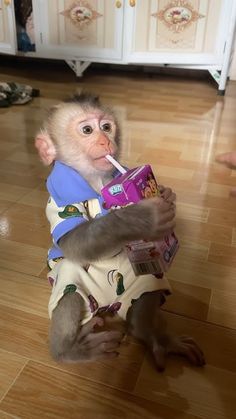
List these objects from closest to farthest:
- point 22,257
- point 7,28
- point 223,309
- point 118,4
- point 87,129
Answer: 1. point 87,129
2. point 223,309
3. point 22,257
4. point 118,4
5. point 7,28

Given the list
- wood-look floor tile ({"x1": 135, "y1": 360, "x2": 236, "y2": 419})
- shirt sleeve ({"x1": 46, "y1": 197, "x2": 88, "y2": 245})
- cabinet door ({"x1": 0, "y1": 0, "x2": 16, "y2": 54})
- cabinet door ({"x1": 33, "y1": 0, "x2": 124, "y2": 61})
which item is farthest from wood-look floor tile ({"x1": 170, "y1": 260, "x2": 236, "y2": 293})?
cabinet door ({"x1": 0, "y1": 0, "x2": 16, "y2": 54})

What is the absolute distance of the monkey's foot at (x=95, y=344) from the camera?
611 mm

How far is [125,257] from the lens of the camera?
2.14 feet

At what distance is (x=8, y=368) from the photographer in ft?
2.01

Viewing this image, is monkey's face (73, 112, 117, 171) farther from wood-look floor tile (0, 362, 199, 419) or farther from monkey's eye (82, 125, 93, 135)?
wood-look floor tile (0, 362, 199, 419)

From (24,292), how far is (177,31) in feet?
6.29

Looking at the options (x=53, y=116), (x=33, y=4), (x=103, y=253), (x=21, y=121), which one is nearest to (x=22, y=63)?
(x=33, y=4)

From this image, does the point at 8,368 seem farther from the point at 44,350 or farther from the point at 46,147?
the point at 46,147

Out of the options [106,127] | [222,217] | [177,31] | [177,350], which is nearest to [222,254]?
[222,217]

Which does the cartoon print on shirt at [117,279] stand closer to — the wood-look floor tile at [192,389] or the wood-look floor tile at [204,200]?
the wood-look floor tile at [192,389]

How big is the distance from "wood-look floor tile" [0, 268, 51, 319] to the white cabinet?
185cm

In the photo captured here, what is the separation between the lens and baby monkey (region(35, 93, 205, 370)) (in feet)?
1.82

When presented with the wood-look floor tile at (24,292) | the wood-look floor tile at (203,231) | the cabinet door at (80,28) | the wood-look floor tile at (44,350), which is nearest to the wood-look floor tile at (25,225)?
the wood-look floor tile at (24,292)

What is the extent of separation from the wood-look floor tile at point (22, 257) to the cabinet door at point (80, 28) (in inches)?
68.8
